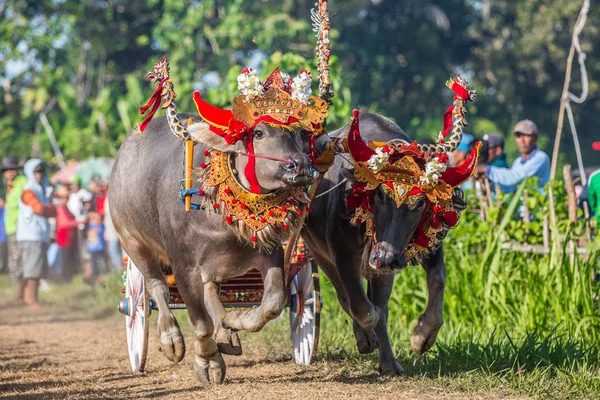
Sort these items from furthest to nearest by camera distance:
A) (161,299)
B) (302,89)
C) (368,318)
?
1. (161,299)
2. (368,318)
3. (302,89)

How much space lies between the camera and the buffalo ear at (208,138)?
5359 millimetres

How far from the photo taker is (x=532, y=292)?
746 centimetres

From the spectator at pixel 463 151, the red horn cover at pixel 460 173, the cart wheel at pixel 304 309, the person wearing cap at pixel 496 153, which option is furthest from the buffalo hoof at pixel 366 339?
the person wearing cap at pixel 496 153

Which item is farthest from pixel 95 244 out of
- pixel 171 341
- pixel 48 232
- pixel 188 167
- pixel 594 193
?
pixel 188 167

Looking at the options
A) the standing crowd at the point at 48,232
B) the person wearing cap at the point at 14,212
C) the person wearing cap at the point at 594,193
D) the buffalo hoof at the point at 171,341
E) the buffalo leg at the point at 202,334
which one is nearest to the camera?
the buffalo leg at the point at 202,334

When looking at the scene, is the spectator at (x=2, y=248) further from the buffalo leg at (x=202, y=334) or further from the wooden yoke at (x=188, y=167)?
the wooden yoke at (x=188, y=167)

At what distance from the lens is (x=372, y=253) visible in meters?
5.55

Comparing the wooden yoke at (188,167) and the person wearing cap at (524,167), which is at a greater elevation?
the person wearing cap at (524,167)

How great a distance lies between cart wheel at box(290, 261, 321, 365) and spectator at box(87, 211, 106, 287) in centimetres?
793

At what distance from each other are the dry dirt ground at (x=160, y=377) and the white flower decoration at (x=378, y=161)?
4.47ft

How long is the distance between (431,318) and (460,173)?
93 cm

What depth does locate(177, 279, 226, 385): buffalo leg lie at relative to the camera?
5.84 meters

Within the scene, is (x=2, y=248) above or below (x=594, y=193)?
below

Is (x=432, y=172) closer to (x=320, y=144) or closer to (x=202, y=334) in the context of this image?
(x=320, y=144)
